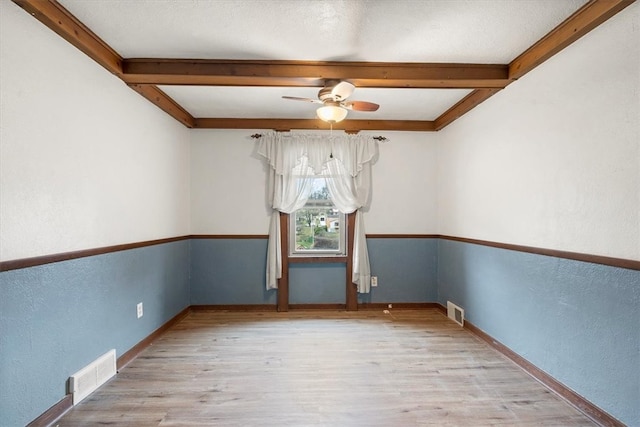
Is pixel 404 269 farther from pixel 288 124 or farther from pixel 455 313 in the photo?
pixel 288 124

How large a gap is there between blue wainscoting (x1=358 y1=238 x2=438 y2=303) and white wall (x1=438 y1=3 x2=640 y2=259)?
3.35 feet

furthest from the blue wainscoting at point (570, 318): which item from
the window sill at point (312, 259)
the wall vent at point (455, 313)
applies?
the window sill at point (312, 259)

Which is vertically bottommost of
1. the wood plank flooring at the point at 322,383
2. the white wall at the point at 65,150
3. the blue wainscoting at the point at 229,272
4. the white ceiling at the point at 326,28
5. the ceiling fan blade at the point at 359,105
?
the wood plank flooring at the point at 322,383

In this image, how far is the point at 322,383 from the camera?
2420mm

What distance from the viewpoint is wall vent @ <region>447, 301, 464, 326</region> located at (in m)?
3.67

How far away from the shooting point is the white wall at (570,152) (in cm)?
182

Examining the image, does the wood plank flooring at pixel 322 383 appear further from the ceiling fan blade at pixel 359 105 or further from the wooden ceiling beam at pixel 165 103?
the wooden ceiling beam at pixel 165 103

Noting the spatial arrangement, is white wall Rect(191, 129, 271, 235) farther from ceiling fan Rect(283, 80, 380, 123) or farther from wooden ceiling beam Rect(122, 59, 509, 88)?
ceiling fan Rect(283, 80, 380, 123)

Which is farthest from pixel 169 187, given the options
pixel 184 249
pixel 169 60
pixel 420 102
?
pixel 420 102

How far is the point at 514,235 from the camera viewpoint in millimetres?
2795

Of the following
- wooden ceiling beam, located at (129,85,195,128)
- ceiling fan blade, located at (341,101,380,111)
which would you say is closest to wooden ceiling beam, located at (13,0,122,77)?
wooden ceiling beam, located at (129,85,195,128)

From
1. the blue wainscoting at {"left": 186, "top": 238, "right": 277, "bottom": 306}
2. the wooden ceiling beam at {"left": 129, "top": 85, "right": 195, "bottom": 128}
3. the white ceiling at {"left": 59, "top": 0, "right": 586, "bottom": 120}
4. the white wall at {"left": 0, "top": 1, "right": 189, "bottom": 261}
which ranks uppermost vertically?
the white ceiling at {"left": 59, "top": 0, "right": 586, "bottom": 120}

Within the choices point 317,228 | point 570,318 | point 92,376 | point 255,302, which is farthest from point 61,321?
point 570,318

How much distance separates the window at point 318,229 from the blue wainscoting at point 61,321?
1.80 meters
